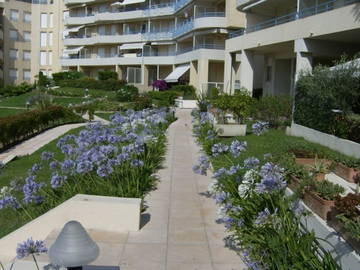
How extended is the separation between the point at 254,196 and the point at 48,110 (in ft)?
52.1

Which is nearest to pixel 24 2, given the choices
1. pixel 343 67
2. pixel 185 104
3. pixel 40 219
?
pixel 185 104

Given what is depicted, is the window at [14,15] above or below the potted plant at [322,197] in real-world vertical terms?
above

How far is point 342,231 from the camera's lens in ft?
16.3

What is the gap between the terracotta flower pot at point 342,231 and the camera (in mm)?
4548

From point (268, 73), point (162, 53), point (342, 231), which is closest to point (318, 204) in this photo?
point (342, 231)

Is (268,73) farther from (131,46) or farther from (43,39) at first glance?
(43,39)

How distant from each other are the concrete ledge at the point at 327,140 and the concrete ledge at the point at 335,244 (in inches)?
256

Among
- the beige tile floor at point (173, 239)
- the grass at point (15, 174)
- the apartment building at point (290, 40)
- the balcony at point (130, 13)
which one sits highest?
the balcony at point (130, 13)

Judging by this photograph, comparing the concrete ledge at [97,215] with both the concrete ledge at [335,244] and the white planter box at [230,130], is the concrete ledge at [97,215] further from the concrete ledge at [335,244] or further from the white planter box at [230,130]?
the white planter box at [230,130]

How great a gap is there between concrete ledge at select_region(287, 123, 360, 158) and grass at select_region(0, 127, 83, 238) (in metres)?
7.46

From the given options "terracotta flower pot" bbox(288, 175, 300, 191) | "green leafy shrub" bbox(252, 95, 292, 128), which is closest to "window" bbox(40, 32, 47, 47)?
"green leafy shrub" bbox(252, 95, 292, 128)

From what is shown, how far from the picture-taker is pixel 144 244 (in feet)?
20.0

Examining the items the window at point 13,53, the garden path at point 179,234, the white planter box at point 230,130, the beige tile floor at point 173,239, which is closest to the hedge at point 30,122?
the white planter box at point 230,130

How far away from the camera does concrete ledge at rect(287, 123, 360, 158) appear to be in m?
11.8
